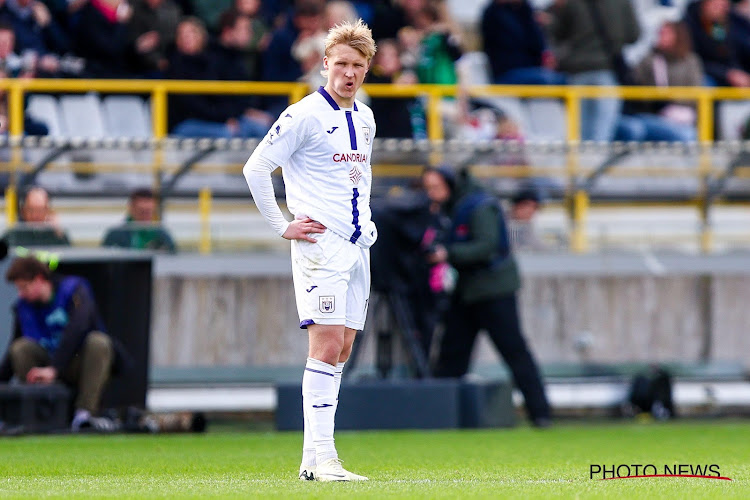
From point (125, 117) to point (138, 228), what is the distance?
1.90 m

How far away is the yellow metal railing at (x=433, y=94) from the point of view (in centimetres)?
1636

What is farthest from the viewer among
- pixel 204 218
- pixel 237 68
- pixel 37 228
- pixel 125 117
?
pixel 237 68

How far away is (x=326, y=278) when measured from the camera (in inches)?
315

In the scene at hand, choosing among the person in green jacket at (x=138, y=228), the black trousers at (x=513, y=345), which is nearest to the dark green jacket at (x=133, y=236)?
the person in green jacket at (x=138, y=228)

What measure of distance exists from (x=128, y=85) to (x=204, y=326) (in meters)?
2.56

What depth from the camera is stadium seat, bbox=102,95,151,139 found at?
1683 centimetres

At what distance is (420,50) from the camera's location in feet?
58.3

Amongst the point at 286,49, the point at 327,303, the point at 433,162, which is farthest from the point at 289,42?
the point at 327,303

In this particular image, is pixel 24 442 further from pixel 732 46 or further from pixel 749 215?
pixel 732 46

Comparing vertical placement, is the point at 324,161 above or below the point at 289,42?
below

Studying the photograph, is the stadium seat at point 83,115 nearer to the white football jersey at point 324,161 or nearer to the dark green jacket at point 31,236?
the dark green jacket at point 31,236

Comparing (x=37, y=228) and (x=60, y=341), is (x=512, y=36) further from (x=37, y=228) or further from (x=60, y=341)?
(x=60, y=341)

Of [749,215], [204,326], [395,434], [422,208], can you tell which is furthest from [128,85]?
[749,215]

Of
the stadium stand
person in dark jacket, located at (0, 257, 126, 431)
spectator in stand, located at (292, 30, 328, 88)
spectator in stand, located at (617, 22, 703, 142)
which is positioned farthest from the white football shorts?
spectator in stand, located at (617, 22, 703, 142)
